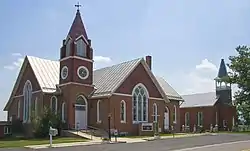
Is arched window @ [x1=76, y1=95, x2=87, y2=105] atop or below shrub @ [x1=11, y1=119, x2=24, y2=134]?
atop

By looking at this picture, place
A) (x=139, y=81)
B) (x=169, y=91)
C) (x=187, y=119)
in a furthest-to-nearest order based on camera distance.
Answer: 1. (x=187, y=119)
2. (x=169, y=91)
3. (x=139, y=81)

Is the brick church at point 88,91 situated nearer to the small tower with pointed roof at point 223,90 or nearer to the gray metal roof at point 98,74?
the gray metal roof at point 98,74

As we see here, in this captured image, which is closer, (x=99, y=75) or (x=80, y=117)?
(x=80, y=117)

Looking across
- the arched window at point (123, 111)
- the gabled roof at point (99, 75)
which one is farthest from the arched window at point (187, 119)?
the arched window at point (123, 111)

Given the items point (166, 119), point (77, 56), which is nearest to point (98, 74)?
point (77, 56)

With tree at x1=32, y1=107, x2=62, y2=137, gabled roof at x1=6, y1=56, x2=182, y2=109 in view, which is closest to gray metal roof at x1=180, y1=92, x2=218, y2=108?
gabled roof at x1=6, y1=56, x2=182, y2=109

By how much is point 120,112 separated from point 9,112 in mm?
17300

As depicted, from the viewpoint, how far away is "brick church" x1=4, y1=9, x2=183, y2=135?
3756cm

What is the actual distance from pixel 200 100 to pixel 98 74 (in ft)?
85.1

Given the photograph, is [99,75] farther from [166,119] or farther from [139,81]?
[166,119]

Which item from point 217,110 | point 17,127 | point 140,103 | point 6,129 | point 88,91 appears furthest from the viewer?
point 217,110

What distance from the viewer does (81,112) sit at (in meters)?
38.8

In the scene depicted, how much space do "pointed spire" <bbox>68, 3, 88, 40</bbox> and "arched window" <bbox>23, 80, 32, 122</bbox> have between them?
8.74 meters

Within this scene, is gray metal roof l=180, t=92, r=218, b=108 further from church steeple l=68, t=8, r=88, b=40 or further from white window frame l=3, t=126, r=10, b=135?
white window frame l=3, t=126, r=10, b=135
